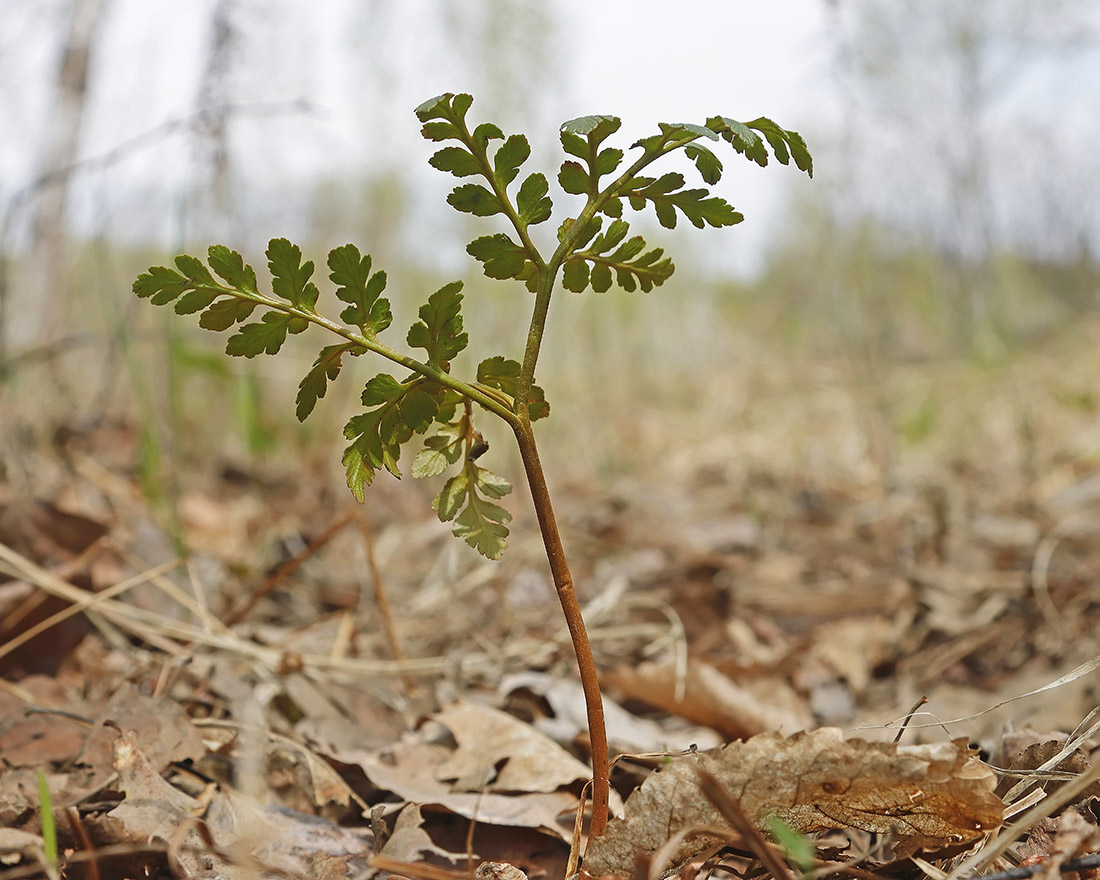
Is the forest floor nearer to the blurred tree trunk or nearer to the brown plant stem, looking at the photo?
the brown plant stem

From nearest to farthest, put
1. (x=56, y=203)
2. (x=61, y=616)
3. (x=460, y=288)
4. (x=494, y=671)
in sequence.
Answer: (x=460, y=288), (x=61, y=616), (x=494, y=671), (x=56, y=203)

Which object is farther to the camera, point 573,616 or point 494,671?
point 494,671

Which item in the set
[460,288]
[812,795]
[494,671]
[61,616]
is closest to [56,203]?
[61,616]

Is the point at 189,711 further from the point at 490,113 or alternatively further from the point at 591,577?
the point at 490,113

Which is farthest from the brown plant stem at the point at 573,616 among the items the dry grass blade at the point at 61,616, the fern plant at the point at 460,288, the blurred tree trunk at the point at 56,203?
the blurred tree trunk at the point at 56,203

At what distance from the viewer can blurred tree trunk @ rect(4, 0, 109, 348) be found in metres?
4.95

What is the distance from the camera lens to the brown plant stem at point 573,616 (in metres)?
0.75

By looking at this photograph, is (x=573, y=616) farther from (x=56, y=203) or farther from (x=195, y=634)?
(x=56, y=203)

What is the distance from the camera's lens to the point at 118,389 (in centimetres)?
437

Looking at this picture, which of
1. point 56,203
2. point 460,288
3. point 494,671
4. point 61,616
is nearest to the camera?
point 460,288

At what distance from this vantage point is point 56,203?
5.10 metres

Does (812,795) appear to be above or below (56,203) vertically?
below

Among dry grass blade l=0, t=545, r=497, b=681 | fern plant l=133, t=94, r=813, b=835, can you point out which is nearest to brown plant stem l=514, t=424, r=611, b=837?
fern plant l=133, t=94, r=813, b=835

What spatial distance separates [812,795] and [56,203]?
18.3 feet
